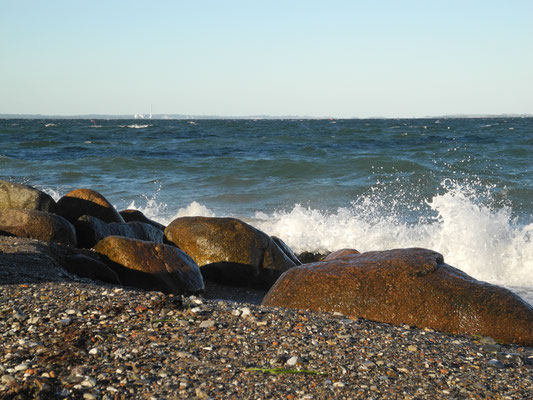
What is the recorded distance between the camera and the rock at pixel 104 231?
21.4ft

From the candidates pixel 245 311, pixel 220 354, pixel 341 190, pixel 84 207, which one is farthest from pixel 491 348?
pixel 341 190

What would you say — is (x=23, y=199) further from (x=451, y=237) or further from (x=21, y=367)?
(x=451, y=237)

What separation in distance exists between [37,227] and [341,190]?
9676 mm

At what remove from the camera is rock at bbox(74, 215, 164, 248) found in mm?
6523

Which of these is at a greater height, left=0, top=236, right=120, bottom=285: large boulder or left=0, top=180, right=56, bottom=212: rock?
left=0, top=180, right=56, bottom=212: rock

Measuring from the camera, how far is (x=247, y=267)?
255 inches

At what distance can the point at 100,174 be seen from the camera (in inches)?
701

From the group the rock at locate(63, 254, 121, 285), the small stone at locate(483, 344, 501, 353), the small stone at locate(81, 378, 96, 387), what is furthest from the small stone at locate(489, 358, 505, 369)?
the rock at locate(63, 254, 121, 285)

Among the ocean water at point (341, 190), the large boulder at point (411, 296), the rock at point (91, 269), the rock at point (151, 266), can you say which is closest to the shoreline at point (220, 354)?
the large boulder at point (411, 296)

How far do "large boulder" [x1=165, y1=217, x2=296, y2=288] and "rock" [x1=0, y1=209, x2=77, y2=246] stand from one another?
1.25 metres

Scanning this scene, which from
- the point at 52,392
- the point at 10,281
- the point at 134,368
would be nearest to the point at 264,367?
the point at 134,368

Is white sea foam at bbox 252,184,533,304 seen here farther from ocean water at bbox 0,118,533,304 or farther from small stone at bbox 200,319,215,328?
small stone at bbox 200,319,215,328

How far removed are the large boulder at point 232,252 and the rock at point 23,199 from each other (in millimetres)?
1823

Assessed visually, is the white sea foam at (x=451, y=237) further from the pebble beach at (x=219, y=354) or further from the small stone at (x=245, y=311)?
the small stone at (x=245, y=311)
